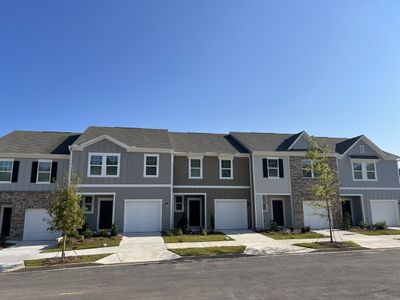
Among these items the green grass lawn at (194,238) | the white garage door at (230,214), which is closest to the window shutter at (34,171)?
the green grass lawn at (194,238)

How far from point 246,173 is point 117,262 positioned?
14296 mm

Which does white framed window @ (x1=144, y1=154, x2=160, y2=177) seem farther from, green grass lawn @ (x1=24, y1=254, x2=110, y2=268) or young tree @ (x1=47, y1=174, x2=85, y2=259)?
green grass lawn @ (x1=24, y1=254, x2=110, y2=268)

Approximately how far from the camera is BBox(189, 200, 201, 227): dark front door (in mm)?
24703

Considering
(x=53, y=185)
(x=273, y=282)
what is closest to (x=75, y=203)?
(x=53, y=185)

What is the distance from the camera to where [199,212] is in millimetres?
24938

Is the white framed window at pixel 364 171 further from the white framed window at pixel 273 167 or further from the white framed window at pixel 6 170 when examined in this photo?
the white framed window at pixel 6 170

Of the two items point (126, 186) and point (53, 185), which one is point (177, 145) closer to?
point (126, 186)

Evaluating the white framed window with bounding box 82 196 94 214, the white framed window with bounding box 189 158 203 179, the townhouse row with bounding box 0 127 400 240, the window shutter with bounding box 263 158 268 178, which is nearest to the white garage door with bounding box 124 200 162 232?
the townhouse row with bounding box 0 127 400 240

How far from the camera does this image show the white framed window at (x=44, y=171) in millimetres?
21388

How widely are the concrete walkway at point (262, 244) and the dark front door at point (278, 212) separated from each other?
3.92 m

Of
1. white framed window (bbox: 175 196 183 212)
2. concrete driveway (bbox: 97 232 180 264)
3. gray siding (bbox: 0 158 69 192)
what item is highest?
gray siding (bbox: 0 158 69 192)

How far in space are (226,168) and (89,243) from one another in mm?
12092

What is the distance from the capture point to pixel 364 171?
2602 centimetres

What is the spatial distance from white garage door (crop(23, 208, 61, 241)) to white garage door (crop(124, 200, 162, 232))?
5.45 metres
